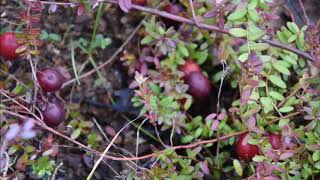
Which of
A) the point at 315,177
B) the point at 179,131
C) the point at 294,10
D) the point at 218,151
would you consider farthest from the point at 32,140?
the point at 294,10

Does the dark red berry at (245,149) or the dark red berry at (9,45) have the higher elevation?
the dark red berry at (9,45)

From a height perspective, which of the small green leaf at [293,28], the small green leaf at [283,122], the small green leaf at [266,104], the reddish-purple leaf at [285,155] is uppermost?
the small green leaf at [293,28]

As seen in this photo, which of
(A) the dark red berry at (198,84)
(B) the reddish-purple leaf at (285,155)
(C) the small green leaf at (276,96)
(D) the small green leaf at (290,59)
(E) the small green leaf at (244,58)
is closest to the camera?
(B) the reddish-purple leaf at (285,155)

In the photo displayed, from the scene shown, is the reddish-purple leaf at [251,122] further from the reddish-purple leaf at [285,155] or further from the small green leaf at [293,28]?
the small green leaf at [293,28]

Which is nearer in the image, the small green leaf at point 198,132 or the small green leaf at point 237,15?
the small green leaf at point 237,15

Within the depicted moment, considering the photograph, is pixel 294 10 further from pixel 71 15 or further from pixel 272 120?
pixel 71 15

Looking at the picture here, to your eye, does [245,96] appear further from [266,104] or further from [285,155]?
[285,155]

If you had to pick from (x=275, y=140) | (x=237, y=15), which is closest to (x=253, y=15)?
(x=237, y=15)

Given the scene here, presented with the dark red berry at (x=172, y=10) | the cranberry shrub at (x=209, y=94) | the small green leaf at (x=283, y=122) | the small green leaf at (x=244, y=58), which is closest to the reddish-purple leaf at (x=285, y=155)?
the cranberry shrub at (x=209, y=94)
